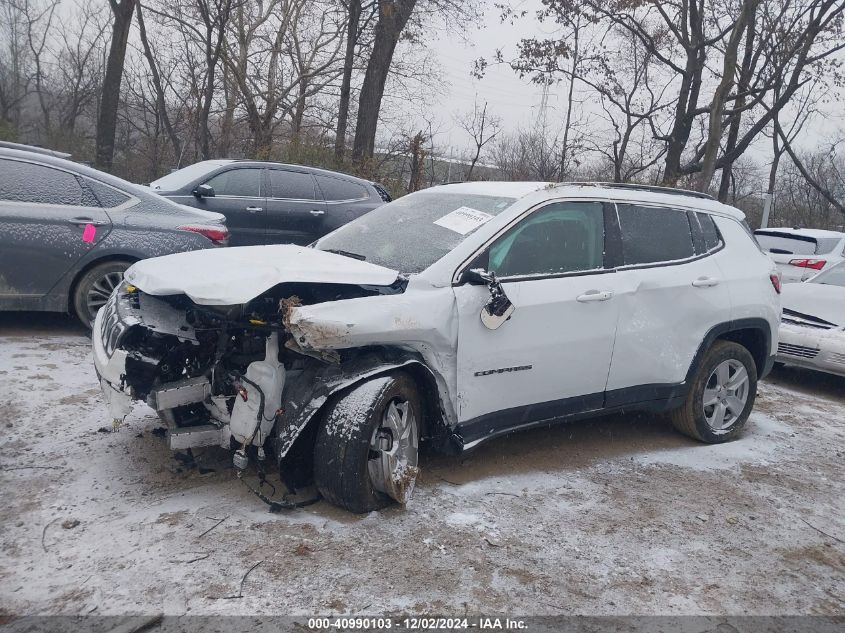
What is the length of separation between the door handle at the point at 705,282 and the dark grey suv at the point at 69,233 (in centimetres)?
434

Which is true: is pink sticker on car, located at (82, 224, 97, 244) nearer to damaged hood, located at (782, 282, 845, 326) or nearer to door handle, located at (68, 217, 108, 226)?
door handle, located at (68, 217, 108, 226)

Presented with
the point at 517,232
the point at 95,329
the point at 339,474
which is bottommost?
the point at 339,474

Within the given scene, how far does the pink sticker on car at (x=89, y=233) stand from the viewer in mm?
6591

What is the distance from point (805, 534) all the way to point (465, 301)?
2178 mm

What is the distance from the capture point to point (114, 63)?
16.8 m

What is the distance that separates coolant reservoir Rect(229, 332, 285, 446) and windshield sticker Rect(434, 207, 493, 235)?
1351mm

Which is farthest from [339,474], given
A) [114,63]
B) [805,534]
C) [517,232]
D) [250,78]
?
[250,78]

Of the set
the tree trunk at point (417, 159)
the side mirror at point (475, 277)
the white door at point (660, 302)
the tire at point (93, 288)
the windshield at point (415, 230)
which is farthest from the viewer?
the tree trunk at point (417, 159)

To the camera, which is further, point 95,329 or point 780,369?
point 780,369

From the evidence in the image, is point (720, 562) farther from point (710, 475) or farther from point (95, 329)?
point (95, 329)

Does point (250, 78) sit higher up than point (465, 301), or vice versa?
point (250, 78)

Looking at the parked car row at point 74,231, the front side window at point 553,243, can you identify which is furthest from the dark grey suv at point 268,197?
the front side window at point 553,243

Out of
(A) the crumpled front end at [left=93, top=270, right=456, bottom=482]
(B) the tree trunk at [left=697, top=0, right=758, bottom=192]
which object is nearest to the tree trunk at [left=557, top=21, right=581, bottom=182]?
(B) the tree trunk at [left=697, top=0, right=758, bottom=192]

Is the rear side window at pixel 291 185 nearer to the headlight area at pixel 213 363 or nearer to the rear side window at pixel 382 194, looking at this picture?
the rear side window at pixel 382 194
